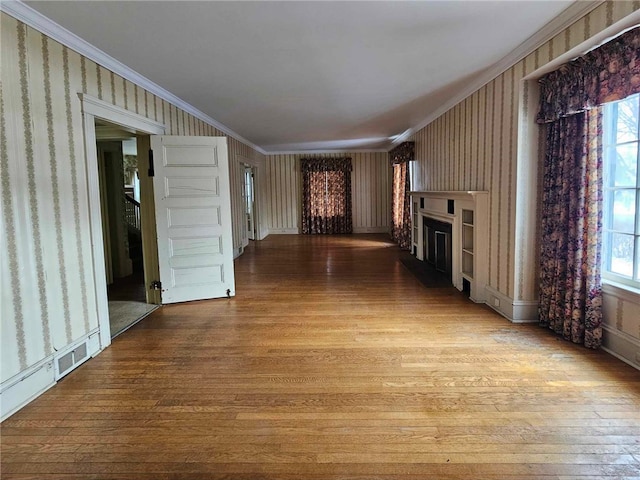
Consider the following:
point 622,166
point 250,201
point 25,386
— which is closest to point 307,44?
point 622,166

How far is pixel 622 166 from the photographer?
2.87 meters

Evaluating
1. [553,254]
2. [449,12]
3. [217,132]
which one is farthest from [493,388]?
[217,132]

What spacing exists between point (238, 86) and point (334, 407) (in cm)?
360

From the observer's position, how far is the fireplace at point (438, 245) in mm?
5590

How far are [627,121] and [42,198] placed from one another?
168 inches

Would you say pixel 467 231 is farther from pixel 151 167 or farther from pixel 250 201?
pixel 250 201

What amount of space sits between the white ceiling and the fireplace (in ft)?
6.09

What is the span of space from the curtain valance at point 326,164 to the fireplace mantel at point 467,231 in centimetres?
514

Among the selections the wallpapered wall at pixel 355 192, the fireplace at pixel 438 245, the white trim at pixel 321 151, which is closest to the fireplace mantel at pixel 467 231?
the fireplace at pixel 438 245

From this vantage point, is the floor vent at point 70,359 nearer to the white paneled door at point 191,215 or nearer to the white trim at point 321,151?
the white paneled door at point 191,215

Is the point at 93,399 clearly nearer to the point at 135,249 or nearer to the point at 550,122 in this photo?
the point at 550,122

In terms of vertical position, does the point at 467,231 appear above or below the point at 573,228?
below

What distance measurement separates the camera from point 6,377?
2279 millimetres

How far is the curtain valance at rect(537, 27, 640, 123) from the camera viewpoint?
2412 mm
